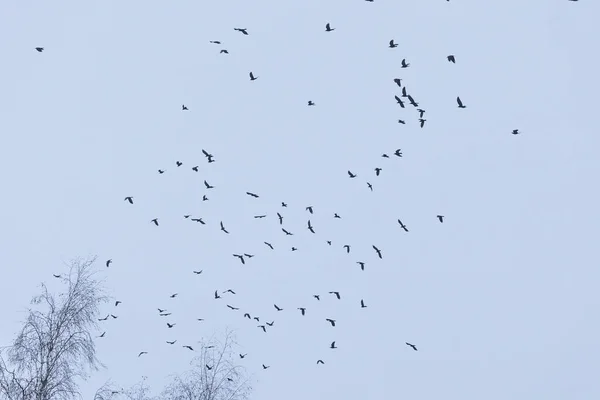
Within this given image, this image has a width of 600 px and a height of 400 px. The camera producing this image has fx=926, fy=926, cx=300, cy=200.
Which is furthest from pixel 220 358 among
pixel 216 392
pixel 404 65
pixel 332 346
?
pixel 404 65

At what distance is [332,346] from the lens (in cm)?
3650

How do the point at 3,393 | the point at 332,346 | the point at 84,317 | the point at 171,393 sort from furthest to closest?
the point at 332,346 < the point at 171,393 < the point at 84,317 < the point at 3,393

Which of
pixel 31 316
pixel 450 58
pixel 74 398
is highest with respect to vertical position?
pixel 450 58

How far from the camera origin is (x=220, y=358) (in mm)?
33594

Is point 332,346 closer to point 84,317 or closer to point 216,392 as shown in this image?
point 216,392

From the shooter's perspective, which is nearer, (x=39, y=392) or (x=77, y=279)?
(x=39, y=392)

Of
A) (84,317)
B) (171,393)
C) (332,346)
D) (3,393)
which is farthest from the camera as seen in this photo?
(332,346)

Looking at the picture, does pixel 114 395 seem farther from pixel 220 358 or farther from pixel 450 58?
pixel 450 58

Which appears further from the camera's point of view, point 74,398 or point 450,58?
point 450,58

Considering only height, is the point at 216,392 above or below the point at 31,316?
below

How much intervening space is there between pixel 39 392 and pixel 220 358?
26.4 feet

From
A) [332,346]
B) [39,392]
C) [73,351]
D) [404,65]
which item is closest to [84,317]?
[73,351]

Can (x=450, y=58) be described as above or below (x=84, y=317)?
above

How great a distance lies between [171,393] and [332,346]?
7483 millimetres
